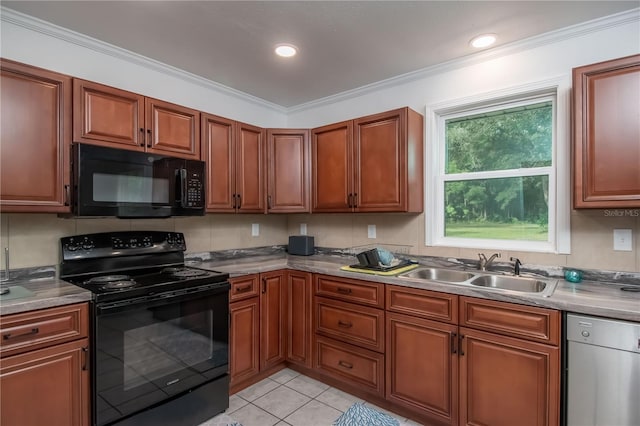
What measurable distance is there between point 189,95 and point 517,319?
9.52 feet

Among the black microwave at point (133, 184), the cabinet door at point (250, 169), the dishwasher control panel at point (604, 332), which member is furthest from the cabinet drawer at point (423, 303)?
the black microwave at point (133, 184)

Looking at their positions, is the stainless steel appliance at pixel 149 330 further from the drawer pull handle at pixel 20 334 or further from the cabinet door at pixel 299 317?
the cabinet door at pixel 299 317

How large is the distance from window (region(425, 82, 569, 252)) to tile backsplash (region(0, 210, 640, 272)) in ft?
0.29

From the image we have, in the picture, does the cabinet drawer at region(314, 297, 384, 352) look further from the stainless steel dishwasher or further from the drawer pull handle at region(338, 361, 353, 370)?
the stainless steel dishwasher

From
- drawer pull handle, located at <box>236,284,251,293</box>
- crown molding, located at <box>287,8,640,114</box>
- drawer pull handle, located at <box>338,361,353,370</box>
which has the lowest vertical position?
drawer pull handle, located at <box>338,361,353,370</box>

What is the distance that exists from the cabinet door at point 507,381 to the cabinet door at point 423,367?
0.22ft

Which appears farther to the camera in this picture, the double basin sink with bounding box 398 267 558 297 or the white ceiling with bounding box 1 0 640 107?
the double basin sink with bounding box 398 267 558 297

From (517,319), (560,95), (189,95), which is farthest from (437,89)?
(189,95)

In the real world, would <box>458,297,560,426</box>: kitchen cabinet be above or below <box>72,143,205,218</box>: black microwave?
below

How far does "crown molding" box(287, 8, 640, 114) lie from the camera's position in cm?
194

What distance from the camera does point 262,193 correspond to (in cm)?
299

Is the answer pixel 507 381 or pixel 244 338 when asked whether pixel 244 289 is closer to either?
pixel 244 338

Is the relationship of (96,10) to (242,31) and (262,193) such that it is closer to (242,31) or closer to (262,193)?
(242,31)

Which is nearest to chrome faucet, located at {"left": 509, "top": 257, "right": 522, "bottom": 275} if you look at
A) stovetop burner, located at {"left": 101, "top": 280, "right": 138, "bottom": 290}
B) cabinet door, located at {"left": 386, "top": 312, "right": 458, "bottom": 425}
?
cabinet door, located at {"left": 386, "top": 312, "right": 458, "bottom": 425}
